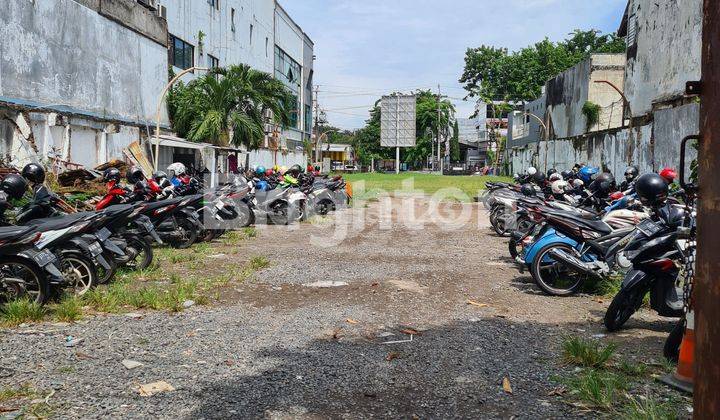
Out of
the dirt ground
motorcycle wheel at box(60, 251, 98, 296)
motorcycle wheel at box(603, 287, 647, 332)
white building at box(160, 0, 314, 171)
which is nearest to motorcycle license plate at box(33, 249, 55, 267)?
the dirt ground

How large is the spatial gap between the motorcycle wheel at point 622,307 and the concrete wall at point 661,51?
12.1 m

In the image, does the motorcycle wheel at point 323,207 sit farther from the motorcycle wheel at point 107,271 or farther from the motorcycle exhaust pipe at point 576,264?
the motorcycle exhaust pipe at point 576,264

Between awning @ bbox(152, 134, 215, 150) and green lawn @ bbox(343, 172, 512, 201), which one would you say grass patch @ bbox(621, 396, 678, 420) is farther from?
awning @ bbox(152, 134, 215, 150)

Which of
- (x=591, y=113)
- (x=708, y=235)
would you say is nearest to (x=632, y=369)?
(x=708, y=235)

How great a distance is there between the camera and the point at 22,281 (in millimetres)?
5246

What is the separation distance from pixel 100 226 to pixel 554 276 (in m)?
5.10

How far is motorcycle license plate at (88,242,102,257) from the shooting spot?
19.8 feet

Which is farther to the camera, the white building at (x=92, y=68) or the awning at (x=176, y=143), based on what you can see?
the awning at (x=176, y=143)

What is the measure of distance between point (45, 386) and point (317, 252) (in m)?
5.74

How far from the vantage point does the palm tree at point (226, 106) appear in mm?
23719

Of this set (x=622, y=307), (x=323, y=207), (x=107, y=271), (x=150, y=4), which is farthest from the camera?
(x=150, y=4)

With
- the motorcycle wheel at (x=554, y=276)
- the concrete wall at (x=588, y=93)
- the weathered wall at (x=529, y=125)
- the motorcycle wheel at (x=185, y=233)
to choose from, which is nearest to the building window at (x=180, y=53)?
the motorcycle wheel at (x=185, y=233)

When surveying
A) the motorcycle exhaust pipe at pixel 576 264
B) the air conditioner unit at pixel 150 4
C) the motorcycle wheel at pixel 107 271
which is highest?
the air conditioner unit at pixel 150 4

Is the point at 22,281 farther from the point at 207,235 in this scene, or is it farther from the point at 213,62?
the point at 213,62
